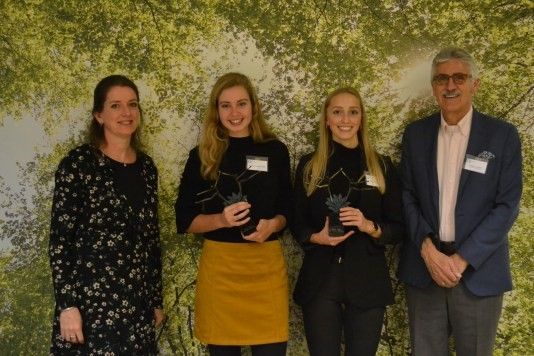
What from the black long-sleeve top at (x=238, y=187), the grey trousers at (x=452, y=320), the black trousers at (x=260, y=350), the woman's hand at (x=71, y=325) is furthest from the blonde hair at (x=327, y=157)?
the woman's hand at (x=71, y=325)

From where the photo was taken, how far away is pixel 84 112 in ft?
9.25

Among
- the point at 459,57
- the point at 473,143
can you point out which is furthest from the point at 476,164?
the point at 459,57

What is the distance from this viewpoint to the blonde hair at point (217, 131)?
2406mm

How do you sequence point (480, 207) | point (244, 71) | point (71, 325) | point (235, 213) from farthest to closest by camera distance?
point (244, 71) → point (480, 207) → point (235, 213) → point (71, 325)

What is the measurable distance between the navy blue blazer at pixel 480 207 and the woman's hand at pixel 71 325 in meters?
1.49

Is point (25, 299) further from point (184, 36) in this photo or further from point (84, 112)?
point (184, 36)

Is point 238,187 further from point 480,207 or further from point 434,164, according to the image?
point 480,207

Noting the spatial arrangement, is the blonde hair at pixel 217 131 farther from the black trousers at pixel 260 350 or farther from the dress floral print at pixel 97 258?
the black trousers at pixel 260 350

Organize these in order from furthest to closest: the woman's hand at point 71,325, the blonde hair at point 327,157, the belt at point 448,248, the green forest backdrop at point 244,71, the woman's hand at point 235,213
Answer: the green forest backdrop at point 244,71 < the blonde hair at point 327,157 < the belt at point 448,248 < the woman's hand at point 235,213 < the woman's hand at point 71,325

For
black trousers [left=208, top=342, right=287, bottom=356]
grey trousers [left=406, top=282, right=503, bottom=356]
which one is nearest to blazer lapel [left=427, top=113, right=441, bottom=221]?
grey trousers [left=406, top=282, right=503, bottom=356]

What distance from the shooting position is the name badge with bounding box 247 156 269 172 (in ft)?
7.88

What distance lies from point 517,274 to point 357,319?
1.07 m

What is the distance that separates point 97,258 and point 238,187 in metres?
0.69

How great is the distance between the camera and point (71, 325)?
6.68 ft
